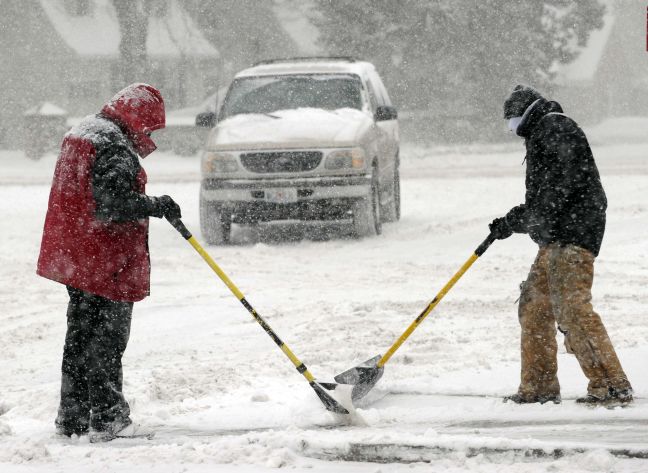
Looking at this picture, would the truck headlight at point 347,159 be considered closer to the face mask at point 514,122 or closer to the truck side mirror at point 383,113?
the truck side mirror at point 383,113

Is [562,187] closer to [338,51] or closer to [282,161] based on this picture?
[282,161]

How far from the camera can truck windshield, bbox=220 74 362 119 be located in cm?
1310

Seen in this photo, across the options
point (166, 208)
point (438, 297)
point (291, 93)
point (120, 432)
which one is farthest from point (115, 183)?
point (291, 93)

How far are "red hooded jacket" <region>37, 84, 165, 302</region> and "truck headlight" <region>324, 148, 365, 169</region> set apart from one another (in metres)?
6.95

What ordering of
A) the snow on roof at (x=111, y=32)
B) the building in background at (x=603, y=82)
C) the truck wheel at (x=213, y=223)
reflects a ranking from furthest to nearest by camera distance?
the building in background at (x=603, y=82)
the snow on roof at (x=111, y=32)
the truck wheel at (x=213, y=223)

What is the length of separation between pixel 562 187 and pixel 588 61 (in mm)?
52032

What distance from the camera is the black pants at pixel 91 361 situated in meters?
5.26

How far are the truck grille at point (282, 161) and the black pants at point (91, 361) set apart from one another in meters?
6.95

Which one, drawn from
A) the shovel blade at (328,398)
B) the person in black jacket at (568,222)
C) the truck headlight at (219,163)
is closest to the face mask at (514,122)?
the person in black jacket at (568,222)

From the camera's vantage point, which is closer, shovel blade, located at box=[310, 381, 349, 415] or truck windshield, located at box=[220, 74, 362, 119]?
shovel blade, located at box=[310, 381, 349, 415]

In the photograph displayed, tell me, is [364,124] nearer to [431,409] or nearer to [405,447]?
[431,409]

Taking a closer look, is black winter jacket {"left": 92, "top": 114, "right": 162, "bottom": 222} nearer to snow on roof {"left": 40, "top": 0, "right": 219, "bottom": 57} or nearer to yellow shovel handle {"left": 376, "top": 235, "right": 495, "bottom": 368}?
yellow shovel handle {"left": 376, "top": 235, "right": 495, "bottom": 368}

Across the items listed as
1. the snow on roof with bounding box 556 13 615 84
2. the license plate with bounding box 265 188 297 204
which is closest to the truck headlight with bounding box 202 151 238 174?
the license plate with bounding box 265 188 297 204

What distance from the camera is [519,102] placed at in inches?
218
